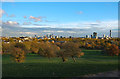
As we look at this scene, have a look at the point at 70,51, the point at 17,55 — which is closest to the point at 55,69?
the point at 70,51

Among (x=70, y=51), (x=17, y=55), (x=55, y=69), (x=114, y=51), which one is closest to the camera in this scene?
(x=55, y=69)

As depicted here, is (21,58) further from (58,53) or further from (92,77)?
(92,77)

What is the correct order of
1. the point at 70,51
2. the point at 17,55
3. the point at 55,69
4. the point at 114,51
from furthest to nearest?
the point at 114,51 < the point at 70,51 < the point at 17,55 < the point at 55,69

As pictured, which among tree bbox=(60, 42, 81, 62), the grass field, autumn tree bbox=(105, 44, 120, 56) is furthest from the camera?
autumn tree bbox=(105, 44, 120, 56)

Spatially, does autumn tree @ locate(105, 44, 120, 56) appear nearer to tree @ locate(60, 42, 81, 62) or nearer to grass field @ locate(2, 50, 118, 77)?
grass field @ locate(2, 50, 118, 77)

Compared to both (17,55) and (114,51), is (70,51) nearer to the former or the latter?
(17,55)

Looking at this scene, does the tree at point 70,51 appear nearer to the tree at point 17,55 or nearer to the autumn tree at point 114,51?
the tree at point 17,55

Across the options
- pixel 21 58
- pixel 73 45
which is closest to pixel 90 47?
pixel 73 45

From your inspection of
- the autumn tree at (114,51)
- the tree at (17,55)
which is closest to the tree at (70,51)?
the tree at (17,55)

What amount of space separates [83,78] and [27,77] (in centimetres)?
914

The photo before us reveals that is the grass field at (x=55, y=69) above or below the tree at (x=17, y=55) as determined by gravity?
below

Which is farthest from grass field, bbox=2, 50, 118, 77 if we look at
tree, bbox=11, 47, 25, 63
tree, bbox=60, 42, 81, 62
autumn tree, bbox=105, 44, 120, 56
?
autumn tree, bbox=105, 44, 120, 56

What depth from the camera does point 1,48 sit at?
59.0 m

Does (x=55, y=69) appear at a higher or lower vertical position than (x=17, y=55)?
lower
